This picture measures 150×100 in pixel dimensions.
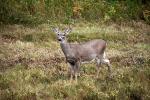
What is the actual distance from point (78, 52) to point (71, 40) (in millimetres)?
6560

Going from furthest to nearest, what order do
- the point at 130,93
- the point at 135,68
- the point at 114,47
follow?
the point at 114,47
the point at 135,68
the point at 130,93

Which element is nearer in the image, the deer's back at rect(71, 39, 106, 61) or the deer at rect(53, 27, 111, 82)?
the deer at rect(53, 27, 111, 82)

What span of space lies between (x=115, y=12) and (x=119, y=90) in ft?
41.8

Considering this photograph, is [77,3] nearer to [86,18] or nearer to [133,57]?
[86,18]

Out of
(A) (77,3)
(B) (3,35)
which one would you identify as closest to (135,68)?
(B) (3,35)

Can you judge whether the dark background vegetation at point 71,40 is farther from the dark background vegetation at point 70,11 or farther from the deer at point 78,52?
the deer at point 78,52

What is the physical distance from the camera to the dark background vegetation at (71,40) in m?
12.1

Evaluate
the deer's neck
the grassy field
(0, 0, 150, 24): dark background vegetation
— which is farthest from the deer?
(0, 0, 150, 24): dark background vegetation

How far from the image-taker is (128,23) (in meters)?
23.7

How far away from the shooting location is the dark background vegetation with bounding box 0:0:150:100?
1214 cm

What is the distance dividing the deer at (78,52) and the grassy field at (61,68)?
358 millimetres

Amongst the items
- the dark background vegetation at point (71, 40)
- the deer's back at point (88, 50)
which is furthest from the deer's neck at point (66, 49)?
the dark background vegetation at point (71, 40)

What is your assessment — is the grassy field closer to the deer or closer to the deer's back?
the deer

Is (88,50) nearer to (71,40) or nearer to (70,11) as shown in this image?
(71,40)
